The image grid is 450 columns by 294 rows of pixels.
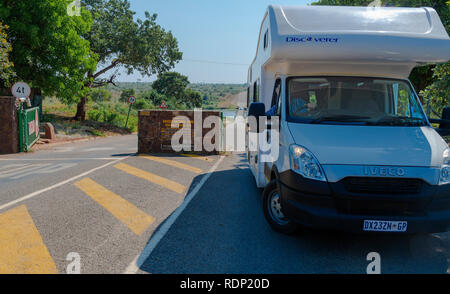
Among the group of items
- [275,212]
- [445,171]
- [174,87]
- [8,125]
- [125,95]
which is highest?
[174,87]

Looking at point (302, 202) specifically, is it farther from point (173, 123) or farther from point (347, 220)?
point (173, 123)

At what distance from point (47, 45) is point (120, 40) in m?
8.12

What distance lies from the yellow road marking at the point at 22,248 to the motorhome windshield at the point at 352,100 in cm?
346

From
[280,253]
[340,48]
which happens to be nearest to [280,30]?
[340,48]

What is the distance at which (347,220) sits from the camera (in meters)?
3.90

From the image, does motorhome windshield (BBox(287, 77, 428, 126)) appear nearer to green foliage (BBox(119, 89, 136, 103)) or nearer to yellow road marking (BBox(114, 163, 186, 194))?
yellow road marking (BBox(114, 163, 186, 194))

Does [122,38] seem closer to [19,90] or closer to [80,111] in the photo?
[80,111]

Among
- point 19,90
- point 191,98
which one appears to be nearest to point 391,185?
point 19,90

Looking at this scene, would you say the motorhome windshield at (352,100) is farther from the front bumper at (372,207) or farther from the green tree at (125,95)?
the green tree at (125,95)

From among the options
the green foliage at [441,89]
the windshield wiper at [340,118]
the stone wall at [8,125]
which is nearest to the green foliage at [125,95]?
the stone wall at [8,125]

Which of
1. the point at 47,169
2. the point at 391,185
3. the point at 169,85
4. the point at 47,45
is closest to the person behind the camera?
the point at 391,185

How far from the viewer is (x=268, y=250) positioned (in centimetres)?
432

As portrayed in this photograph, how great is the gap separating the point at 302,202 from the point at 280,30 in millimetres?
2479

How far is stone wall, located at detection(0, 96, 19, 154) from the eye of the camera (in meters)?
14.6
